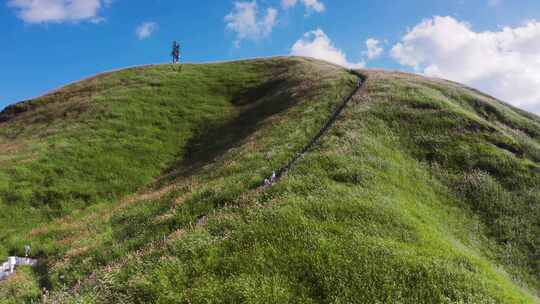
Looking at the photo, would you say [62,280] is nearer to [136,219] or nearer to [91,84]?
[136,219]

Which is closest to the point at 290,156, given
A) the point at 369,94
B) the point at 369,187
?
the point at 369,187

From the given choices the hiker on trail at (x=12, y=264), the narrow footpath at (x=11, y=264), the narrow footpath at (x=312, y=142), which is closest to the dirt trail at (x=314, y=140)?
the narrow footpath at (x=312, y=142)

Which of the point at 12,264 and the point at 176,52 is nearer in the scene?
the point at 12,264

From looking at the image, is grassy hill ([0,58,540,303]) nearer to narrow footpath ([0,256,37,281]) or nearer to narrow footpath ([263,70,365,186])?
narrow footpath ([263,70,365,186])

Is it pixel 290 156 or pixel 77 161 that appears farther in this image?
pixel 77 161

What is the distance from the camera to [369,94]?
107 ft

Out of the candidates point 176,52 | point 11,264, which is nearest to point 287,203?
point 11,264

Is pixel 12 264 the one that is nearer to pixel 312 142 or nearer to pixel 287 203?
pixel 287 203

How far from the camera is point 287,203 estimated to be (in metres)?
11.7

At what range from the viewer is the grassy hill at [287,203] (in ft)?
28.5

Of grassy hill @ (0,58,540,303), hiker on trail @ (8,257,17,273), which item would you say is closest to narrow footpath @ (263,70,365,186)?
grassy hill @ (0,58,540,303)

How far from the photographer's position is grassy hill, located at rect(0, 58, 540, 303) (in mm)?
8680

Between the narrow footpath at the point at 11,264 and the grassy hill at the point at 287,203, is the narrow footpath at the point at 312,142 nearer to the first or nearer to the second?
the grassy hill at the point at 287,203

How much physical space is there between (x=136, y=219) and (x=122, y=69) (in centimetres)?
5701
